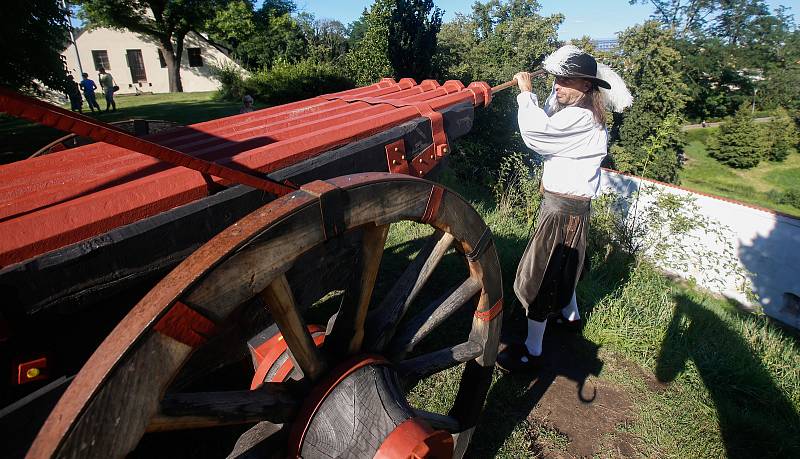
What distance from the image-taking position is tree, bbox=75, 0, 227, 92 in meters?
25.5

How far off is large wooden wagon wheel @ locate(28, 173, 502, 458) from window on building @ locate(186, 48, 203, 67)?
35469mm

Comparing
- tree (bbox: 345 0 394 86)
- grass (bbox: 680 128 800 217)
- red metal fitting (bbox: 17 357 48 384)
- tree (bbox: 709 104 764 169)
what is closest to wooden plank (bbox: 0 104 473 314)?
red metal fitting (bbox: 17 357 48 384)

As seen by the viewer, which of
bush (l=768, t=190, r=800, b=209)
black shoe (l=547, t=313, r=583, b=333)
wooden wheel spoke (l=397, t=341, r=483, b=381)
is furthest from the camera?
bush (l=768, t=190, r=800, b=209)

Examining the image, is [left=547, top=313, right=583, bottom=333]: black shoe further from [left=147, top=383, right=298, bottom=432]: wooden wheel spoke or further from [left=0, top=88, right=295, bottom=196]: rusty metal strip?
[left=0, top=88, right=295, bottom=196]: rusty metal strip

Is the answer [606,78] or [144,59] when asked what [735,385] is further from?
[144,59]

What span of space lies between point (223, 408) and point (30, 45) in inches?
341

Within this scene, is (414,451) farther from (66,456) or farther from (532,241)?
(532,241)

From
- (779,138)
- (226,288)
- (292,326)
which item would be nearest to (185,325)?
(226,288)

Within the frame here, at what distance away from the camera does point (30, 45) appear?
23.4 ft

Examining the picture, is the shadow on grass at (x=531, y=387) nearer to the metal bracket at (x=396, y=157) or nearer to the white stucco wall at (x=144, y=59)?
the metal bracket at (x=396, y=157)

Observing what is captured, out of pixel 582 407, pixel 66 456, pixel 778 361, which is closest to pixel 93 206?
pixel 66 456

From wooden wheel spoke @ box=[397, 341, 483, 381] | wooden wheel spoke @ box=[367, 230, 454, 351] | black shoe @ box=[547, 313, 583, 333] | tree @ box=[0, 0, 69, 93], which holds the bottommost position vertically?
black shoe @ box=[547, 313, 583, 333]

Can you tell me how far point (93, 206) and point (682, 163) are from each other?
1394 inches

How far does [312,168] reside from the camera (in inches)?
65.7
